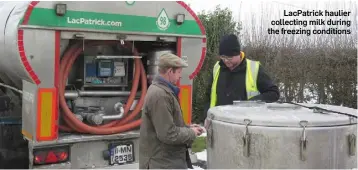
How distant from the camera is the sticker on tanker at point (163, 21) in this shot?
188 inches

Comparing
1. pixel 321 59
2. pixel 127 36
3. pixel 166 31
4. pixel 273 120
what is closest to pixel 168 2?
pixel 166 31

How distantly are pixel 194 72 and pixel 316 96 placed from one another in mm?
3081

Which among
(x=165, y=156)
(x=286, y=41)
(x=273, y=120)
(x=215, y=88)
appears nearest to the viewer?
(x=273, y=120)

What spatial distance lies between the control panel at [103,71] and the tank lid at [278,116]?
199cm

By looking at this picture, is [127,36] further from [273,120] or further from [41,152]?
[273,120]

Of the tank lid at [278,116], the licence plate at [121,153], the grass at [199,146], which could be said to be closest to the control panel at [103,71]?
the licence plate at [121,153]

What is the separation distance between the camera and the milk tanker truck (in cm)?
414

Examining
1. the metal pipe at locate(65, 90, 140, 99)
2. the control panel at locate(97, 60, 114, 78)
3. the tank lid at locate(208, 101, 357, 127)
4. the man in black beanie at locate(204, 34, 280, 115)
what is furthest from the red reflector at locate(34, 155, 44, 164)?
the tank lid at locate(208, 101, 357, 127)

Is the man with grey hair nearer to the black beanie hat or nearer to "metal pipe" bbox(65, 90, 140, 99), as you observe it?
the black beanie hat

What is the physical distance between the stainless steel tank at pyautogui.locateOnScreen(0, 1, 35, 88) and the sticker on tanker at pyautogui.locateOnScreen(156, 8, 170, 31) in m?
1.36

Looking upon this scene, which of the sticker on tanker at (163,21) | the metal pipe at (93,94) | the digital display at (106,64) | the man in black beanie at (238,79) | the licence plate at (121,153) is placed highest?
the sticker on tanker at (163,21)

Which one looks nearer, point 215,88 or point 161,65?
point 161,65

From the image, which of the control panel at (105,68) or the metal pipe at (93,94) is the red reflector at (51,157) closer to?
the metal pipe at (93,94)

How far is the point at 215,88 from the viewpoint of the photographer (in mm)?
4199
